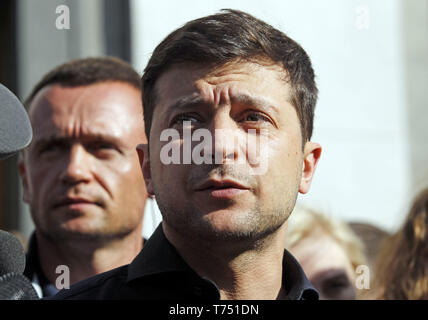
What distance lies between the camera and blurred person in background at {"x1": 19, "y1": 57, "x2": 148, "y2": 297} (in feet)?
8.61

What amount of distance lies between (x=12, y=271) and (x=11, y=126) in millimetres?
326

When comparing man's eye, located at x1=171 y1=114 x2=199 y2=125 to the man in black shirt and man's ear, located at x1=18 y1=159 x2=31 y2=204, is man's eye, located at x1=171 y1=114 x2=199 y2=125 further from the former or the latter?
man's ear, located at x1=18 y1=159 x2=31 y2=204

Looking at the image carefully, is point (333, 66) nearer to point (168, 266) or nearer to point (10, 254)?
point (168, 266)

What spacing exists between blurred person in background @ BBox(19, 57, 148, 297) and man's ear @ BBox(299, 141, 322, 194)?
34.4 inches

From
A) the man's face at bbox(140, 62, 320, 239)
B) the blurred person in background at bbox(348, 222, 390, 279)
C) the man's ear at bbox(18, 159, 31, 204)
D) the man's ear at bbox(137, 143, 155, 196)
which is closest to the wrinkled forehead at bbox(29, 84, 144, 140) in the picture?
the man's ear at bbox(18, 159, 31, 204)

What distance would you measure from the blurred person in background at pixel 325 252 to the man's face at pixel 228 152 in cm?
146

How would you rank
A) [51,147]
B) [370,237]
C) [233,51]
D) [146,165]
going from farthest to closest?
1. [370,237]
2. [51,147]
3. [146,165]
4. [233,51]

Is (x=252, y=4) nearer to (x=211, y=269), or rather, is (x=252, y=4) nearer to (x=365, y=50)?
(x=365, y=50)

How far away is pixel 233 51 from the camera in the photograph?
1.90m

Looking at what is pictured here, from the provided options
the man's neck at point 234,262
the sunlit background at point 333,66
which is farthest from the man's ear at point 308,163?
the sunlit background at point 333,66

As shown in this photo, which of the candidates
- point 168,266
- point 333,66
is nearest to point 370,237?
point 333,66

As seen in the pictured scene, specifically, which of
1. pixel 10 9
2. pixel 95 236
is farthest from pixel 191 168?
pixel 10 9

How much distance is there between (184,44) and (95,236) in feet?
3.23

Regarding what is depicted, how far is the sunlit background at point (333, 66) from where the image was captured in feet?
16.3
